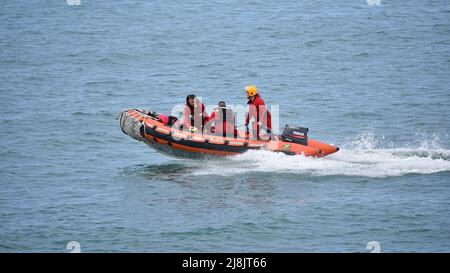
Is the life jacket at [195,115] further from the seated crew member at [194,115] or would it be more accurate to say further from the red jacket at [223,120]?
the red jacket at [223,120]

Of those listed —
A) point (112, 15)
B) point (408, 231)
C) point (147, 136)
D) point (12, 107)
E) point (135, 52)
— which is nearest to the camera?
point (408, 231)

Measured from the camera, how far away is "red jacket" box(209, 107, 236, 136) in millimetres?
23047

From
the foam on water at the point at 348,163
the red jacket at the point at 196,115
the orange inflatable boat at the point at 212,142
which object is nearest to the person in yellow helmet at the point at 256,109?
the orange inflatable boat at the point at 212,142

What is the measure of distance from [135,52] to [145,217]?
68.4ft

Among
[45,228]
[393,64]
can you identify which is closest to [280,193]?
[45,228]

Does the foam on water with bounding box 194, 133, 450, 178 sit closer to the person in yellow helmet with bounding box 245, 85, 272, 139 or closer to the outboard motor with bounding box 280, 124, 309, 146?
the outboard motor with bounding box 280, 124, 309, 146

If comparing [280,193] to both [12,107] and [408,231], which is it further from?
[12,107]

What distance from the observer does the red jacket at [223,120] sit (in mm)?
23047

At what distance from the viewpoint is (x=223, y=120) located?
75.9 ft

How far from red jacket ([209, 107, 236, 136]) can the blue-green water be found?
0.76m

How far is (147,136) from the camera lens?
915 inches

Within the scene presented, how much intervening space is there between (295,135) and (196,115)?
2.54m

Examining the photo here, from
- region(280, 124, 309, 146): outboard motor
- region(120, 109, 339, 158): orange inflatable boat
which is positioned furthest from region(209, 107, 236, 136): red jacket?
region(280, 124, 309, 146): outboard motor
